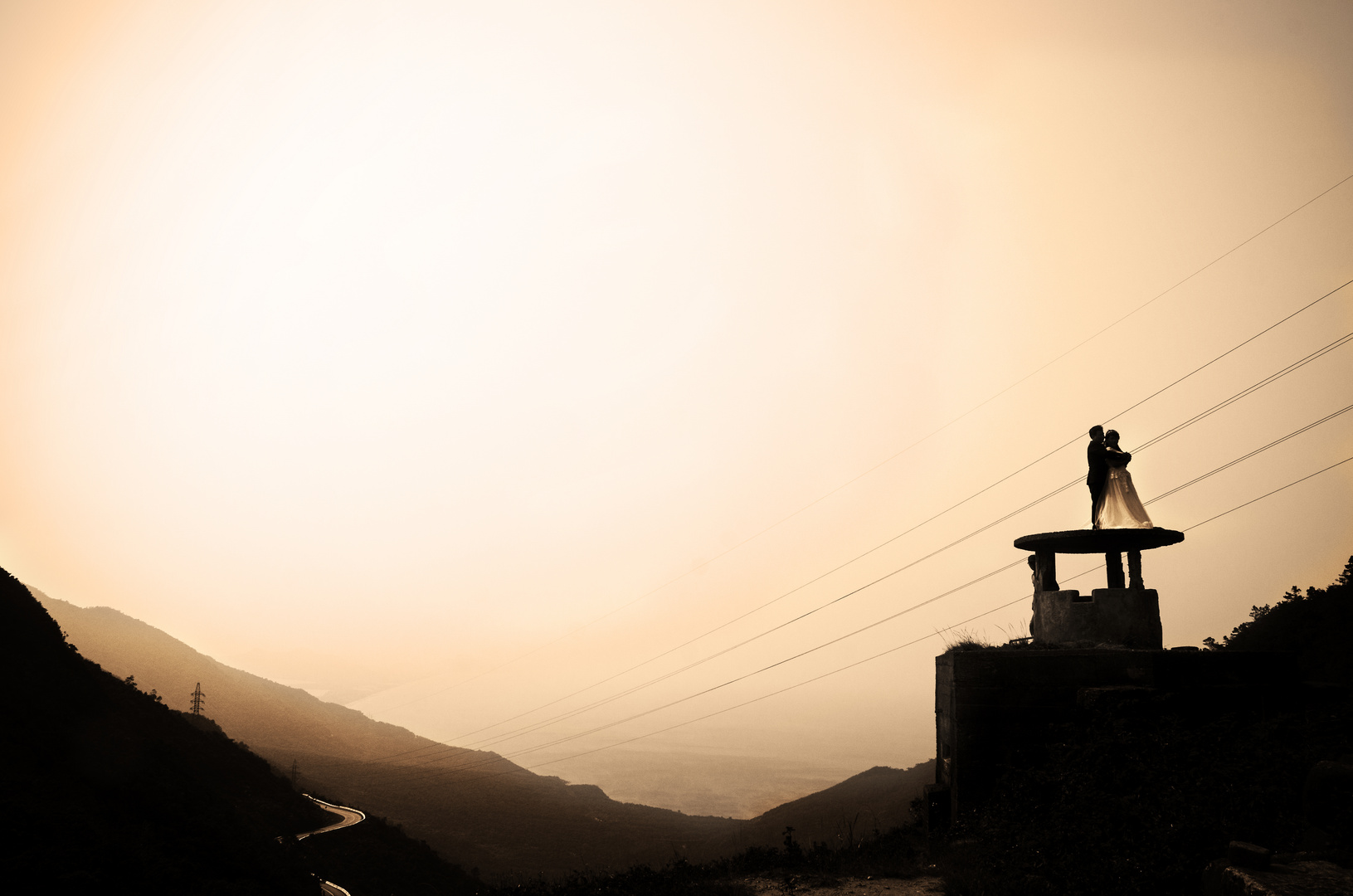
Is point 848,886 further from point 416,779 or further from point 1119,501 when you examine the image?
point 416,779

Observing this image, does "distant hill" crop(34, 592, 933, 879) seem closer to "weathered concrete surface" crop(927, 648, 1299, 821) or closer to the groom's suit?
"weathered concrete surface" crop(927, 648, 1299, 821)

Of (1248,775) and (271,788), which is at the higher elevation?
(1248,775)

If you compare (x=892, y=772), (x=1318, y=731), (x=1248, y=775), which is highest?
(x=1318, y=731)

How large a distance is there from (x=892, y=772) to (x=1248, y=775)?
8435 cm

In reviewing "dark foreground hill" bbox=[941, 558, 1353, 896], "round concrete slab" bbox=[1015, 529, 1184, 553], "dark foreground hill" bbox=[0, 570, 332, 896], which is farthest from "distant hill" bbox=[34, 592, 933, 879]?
"dark foreground hill" bbox=[0, 570, 332, 896]

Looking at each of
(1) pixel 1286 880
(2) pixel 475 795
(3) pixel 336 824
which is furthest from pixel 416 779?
(1) pixel 1286 880

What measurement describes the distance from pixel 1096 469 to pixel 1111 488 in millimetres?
558

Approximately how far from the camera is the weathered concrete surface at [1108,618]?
13969mm

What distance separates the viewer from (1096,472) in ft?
50.6

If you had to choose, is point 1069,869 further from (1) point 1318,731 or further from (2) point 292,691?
(2) point 292,691

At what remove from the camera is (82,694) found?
32.8 metres

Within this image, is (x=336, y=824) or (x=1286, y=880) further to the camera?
(x=336, y=824)

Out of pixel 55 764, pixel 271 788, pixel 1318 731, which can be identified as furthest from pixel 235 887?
pixel 271 788

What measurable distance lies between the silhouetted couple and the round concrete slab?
0.63 feet
